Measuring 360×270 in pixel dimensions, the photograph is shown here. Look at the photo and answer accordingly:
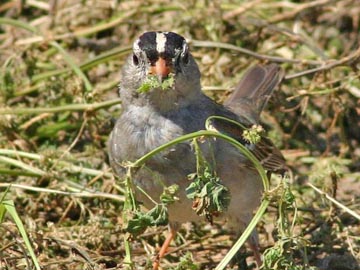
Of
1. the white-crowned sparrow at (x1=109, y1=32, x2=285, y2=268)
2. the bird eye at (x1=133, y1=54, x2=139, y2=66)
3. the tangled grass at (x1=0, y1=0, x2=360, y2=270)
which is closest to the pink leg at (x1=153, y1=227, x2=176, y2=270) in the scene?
the tangled grass at (x1=0, y1=0, x2=360, y2=270)

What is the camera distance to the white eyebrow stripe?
4.19m

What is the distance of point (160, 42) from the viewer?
424cm

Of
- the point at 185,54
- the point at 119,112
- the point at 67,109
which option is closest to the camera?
the point at 185,54

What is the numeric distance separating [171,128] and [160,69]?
34cm

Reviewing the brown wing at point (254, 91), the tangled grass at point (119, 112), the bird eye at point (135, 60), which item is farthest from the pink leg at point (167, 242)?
the bird eye at point (135, 60)

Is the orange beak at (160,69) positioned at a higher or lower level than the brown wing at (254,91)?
lower

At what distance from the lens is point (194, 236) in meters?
5.27

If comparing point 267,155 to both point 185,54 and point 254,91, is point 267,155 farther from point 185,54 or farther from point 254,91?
point 185,54

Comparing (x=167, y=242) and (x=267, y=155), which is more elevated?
(x=267, y=155)

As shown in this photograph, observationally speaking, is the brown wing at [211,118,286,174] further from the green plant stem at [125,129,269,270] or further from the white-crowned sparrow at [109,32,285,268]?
the green plant stem at [125,129,269,270]

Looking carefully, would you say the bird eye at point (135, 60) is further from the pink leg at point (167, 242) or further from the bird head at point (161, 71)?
the pink leg at point (167, 242)

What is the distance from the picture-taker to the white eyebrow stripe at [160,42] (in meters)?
4.19

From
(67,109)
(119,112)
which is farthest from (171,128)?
(119,112)

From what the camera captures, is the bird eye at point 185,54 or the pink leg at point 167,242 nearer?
the bird eye at point 185,54
